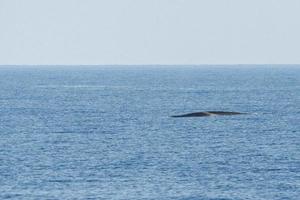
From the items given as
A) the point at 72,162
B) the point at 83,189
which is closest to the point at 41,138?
the point at 72,162

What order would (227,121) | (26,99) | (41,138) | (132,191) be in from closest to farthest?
(132,191), (41,138), (227,121), (26,99)

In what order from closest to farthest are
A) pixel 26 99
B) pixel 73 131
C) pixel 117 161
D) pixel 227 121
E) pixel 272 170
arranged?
pixel 272 170 < pixel 117 161 < pixel 73 131 < pixel 227 121 < pixel 26 99

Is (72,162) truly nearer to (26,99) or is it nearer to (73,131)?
(73,131)

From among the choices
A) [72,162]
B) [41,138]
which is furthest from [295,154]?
[41,138]

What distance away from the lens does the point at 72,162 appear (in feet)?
286

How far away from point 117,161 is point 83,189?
14.1 m

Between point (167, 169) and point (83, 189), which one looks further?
point (167, 169)

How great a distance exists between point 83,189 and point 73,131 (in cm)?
4104

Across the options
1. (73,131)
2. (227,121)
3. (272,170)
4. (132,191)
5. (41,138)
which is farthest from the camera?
(227,121)

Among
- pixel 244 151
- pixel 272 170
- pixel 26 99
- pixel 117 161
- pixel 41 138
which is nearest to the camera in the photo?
pixel 272 170

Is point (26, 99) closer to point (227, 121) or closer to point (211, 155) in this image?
point (227, 121)

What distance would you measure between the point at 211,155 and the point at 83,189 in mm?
20600

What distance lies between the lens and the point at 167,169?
272ft

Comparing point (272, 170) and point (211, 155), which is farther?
point (211, 155)
